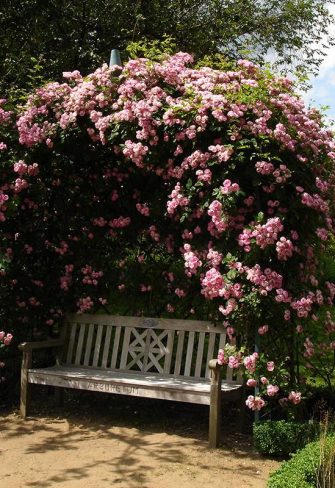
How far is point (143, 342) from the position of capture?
229 inches

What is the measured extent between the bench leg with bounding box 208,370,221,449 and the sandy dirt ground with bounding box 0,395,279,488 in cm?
9

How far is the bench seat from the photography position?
4898mm

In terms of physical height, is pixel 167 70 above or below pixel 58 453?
above

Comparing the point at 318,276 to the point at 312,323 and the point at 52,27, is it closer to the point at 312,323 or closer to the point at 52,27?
the point at 312,323

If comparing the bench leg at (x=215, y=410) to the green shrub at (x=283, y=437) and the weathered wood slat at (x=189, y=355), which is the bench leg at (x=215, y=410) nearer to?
the green shrub at (x=283, y=437)

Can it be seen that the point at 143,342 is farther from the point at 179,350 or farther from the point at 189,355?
the point at 189,355

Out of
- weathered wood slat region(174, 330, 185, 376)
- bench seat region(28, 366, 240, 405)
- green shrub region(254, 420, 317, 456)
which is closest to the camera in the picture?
green shrub region(254, 420, 317, 456)

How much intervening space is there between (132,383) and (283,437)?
134 centimetres

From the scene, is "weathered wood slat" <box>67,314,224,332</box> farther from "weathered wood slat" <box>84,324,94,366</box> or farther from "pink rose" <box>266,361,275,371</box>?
"pink rose" <box>266,361,275,371</box>

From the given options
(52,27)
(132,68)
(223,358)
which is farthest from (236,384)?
(52,27)

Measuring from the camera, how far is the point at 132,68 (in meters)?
5.53

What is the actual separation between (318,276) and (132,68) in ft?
8.22

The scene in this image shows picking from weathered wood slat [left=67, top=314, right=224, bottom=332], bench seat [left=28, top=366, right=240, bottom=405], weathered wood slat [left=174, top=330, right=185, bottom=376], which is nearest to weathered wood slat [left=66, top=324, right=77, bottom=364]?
weathered wood slat [left=67, top=314, right=224, bottom=332]

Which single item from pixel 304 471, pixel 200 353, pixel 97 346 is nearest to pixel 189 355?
pixel 200 353
